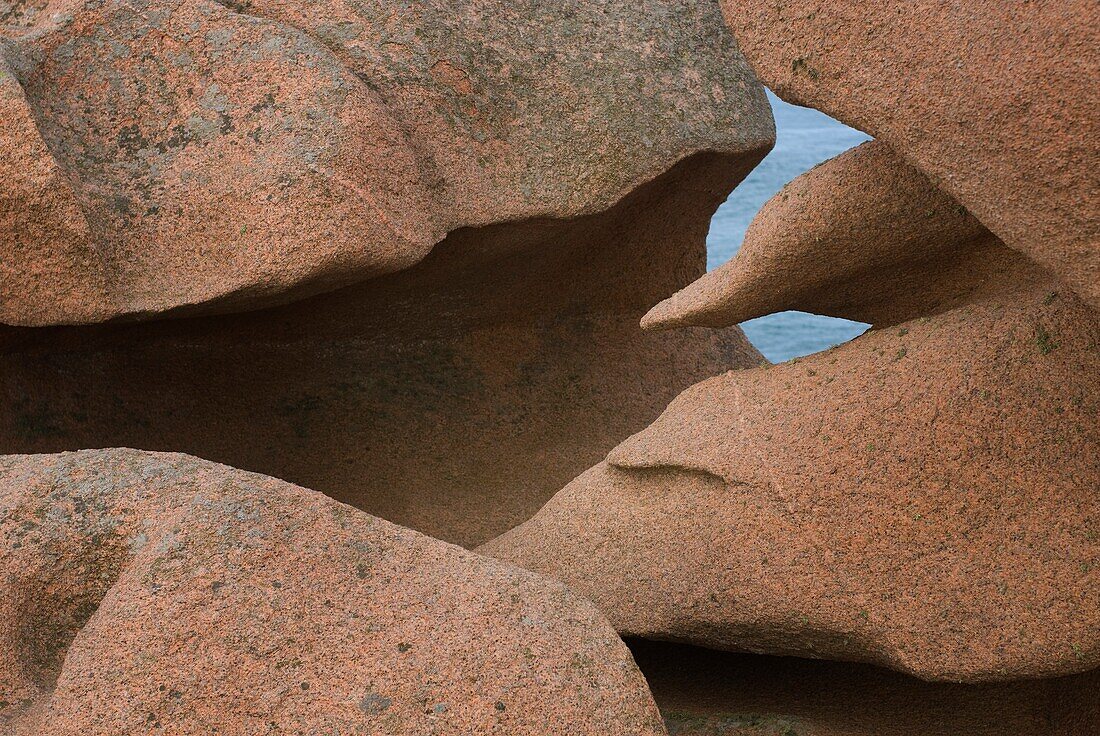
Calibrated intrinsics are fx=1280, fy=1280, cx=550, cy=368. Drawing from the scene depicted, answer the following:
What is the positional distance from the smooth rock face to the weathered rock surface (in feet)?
1.21

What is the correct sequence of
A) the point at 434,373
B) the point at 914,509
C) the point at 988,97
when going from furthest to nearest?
1. the point at 434,373
2. the point at 914,509
3. the point at 988,97

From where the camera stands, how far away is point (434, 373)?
2.10 metres

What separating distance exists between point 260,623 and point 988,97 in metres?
0.75

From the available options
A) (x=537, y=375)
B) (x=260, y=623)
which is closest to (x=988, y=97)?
(x=260, y=623)

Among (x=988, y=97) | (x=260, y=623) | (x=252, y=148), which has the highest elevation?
(x=988, y=97)

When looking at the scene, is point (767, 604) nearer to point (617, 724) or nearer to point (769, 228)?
point (617, 724)

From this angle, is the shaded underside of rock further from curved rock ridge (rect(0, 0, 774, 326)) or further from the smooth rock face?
the smooth rock face

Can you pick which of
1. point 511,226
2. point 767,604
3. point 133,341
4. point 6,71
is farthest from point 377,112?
point 767,604

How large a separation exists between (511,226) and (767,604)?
0.67 m

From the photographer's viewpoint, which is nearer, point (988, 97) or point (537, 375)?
point (988, 97)

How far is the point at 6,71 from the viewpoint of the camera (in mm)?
1461

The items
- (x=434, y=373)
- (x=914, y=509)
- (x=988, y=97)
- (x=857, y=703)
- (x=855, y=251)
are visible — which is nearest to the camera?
(x=988, y=97)

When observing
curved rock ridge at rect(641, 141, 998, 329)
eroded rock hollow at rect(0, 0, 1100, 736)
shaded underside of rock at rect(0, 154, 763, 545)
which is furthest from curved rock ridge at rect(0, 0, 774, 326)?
curved rock ridge at rect(641, 141, 998, 329)

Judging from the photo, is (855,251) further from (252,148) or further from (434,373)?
(434,373)
